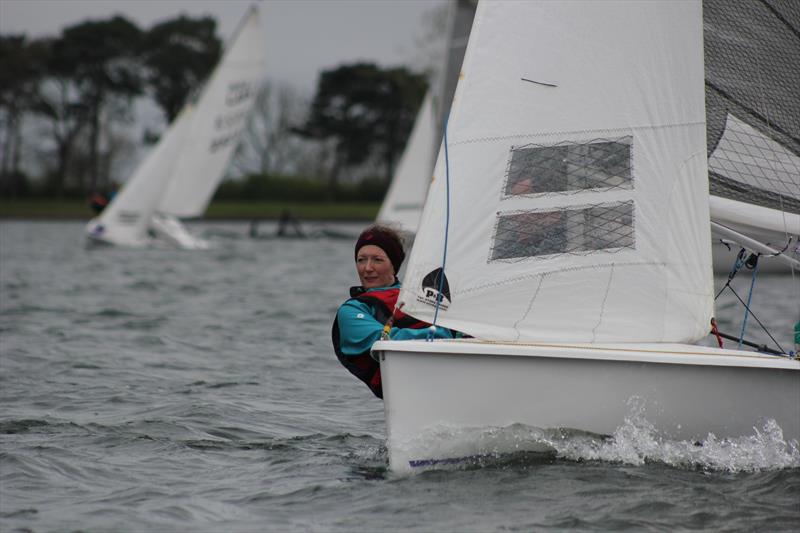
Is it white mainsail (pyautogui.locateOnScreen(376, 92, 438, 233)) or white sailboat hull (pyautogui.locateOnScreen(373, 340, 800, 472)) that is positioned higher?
white mainsail (pyautogui.locateOnScreen(376, 92, 438, 233))

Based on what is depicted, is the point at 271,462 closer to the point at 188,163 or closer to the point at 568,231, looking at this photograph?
the point at 568,231

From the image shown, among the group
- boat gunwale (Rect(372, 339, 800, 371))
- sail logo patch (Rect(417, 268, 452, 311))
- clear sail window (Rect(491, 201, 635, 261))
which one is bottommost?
boat gunwale (Rect(372, 339, 800, 371))

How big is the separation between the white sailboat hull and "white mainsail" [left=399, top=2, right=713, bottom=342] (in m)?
0.25

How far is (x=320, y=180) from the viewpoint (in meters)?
58.4

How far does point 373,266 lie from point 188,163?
64.5 ft

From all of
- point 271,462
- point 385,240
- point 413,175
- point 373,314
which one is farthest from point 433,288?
point 413,175

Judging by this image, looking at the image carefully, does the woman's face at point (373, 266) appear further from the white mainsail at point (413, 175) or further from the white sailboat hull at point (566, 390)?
the white mainsail at point (413, 175)

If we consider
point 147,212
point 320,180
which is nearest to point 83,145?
point 320,180

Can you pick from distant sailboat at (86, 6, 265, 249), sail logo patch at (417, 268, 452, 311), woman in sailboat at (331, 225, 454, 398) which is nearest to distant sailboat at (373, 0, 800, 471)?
sail logo patch at (417, 268, 452, 311)

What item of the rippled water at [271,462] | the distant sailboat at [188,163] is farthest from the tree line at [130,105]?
the rippled water at [271,462]

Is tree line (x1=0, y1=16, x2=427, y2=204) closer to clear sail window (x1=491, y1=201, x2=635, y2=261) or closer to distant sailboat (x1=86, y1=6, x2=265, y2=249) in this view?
distant sailboat (x1=86, y1=6, x2=265, y2=249)

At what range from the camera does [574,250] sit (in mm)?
4902

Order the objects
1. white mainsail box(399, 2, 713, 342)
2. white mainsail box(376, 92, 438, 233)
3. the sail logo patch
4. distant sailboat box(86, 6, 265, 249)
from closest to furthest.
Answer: the sail logo patch, white mainsail box(399, 2, 713, 342), white mainsail box(376, 92, 438, 233), distant sailboat box(86, 6, 265, 249)

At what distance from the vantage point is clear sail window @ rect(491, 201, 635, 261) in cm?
484
